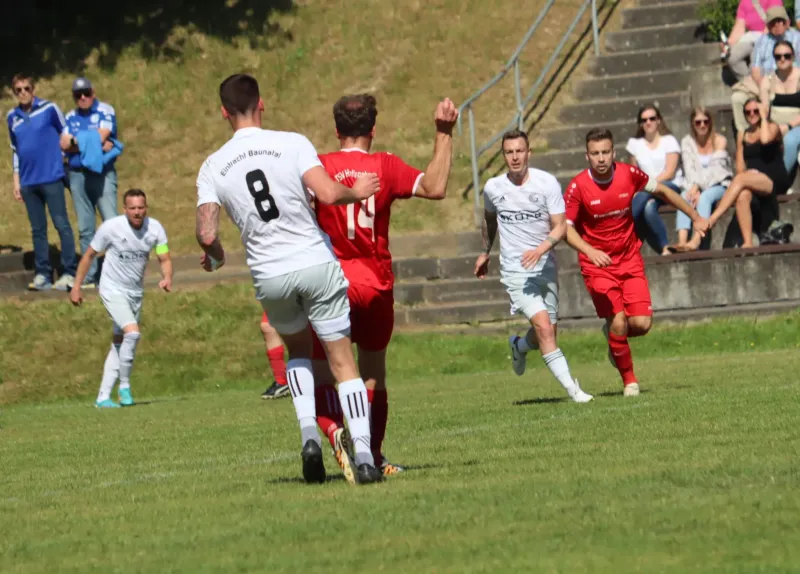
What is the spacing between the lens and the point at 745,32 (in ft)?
80.0

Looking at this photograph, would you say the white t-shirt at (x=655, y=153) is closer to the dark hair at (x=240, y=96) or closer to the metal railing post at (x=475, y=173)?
the metal railing post at (x=475, y=173)

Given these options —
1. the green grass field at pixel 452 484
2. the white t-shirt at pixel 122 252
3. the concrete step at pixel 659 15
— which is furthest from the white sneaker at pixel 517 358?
the concrete step at pixel 659 15

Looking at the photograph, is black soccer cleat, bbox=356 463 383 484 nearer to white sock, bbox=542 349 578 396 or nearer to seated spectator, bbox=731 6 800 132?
→ white sock, bbox=542 349 578 396

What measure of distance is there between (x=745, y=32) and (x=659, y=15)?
11.6 ft

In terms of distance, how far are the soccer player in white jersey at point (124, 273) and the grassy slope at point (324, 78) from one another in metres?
7.62

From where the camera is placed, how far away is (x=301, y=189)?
812 centimetres

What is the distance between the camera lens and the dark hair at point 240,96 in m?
8.24

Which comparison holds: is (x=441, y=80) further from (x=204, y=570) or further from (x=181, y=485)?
(x=204, y=570)

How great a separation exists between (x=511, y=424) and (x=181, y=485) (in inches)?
125

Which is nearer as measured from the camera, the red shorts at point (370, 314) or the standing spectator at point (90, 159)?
the red shorts at point (370, 314)

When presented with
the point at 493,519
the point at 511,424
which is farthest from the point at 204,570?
the point at 511,424

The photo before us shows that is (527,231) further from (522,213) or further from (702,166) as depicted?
(702,166)

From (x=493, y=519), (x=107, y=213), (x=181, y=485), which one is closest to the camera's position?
(x=493, y=519)

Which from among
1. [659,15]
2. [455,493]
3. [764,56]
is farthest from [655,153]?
[455,493]
